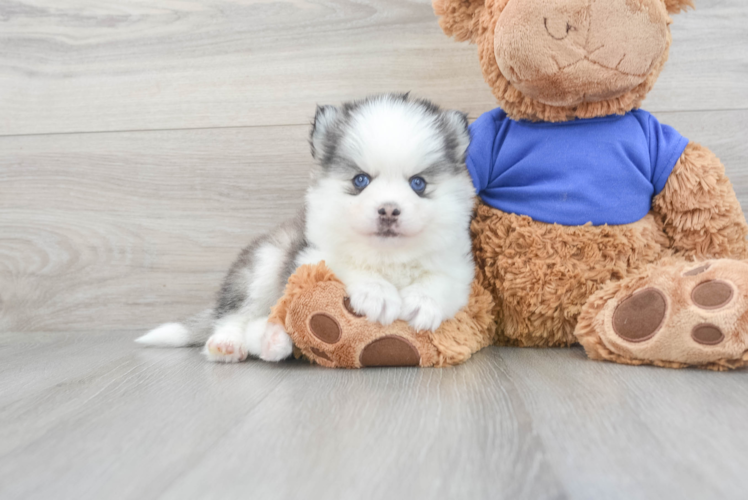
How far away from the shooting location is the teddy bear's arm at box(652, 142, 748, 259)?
52.1 inches

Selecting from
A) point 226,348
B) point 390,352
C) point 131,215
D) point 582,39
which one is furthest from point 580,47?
point 131,215

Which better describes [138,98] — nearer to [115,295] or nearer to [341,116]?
[115,295]

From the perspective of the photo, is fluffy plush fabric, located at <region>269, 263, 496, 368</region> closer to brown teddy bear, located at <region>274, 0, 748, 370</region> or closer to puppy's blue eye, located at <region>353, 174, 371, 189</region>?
brown teddy bear, located at <region>274, 0, 748, 370</region>

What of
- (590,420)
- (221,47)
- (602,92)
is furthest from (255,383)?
(221,47)

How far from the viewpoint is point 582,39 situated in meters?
1.21

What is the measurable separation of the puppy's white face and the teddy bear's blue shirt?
0.15 metres

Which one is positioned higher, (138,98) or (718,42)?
(718,42)

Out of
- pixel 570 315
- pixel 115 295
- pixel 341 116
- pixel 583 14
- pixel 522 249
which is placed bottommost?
pixel 115 295

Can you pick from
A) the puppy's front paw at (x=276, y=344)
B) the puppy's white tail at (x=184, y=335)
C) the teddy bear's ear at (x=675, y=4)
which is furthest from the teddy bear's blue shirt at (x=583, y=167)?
the puppy's white tail at (x=184, y=335)

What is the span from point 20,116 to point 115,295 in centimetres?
66

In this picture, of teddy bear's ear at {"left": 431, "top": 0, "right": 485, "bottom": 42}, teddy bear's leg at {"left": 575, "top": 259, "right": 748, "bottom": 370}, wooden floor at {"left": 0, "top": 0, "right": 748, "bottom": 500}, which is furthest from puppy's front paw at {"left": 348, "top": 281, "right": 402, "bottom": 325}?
teddy bear's ear at {"left": 431, "top": 0, "right": 485, "bottom": 42}

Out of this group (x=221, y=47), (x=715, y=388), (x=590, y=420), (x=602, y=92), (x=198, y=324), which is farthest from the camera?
(x=221, y=47)

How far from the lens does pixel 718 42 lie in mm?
1665

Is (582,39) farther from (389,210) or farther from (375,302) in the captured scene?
(375,302)
